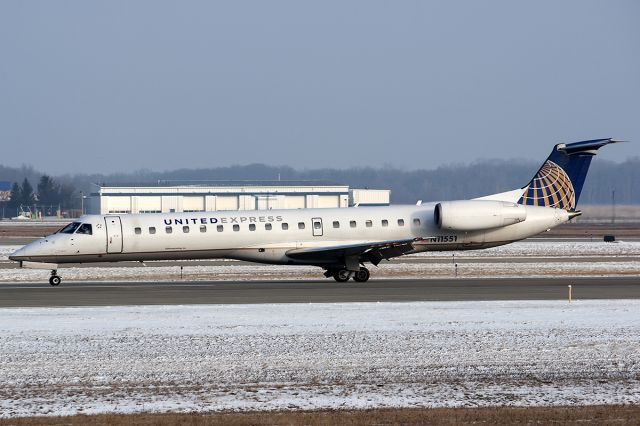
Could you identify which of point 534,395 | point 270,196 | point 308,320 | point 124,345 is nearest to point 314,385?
point 534,395

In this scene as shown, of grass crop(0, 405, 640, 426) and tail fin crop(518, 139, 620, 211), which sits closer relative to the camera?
grass crop(0, 405, 640, 426)

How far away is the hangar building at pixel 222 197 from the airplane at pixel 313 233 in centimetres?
5574

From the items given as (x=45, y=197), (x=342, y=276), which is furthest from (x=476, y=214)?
(x=45, y=197)

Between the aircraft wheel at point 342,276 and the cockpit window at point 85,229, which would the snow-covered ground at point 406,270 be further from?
the cockpit window at point 85,229

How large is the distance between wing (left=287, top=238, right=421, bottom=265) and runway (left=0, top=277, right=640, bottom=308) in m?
0.84

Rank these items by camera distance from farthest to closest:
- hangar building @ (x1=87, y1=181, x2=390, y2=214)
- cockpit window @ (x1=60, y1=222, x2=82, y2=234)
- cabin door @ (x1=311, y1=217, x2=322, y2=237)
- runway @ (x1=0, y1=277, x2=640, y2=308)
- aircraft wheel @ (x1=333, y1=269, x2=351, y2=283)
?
hangar building @ (x1=87, y1=181, x2=390, y2=214), cabin door @ (x1=311, y1=217, x2=322, y2=237), aircraft wheel @ (x1=333, y1=269, x2=351, y2=283), cockpit window @ (x1=60, y1=222, x2=82, y2=234), runway @ (x1=0, y1=277, x2=640, y2=308)

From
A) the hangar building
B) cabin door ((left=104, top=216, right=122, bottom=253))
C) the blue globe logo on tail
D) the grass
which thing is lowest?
the grass

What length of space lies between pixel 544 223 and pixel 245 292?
1234cm

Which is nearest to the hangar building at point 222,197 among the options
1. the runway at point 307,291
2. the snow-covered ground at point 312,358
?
the runway at point 307,291

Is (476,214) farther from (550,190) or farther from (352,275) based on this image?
(352,275)

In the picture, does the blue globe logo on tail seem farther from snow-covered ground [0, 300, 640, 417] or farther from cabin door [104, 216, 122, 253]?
cabin door [104, 216, 122, 253]

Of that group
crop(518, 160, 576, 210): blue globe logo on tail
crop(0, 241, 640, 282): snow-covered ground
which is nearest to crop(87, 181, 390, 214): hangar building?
crop(0, 241, 640, 282): snow-covered ground

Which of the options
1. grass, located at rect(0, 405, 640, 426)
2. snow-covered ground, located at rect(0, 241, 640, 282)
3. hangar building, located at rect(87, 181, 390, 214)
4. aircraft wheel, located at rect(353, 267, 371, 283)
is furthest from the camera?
hangar building, located at rect(87, 181, 390, 214)

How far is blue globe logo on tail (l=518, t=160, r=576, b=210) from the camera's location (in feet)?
111
